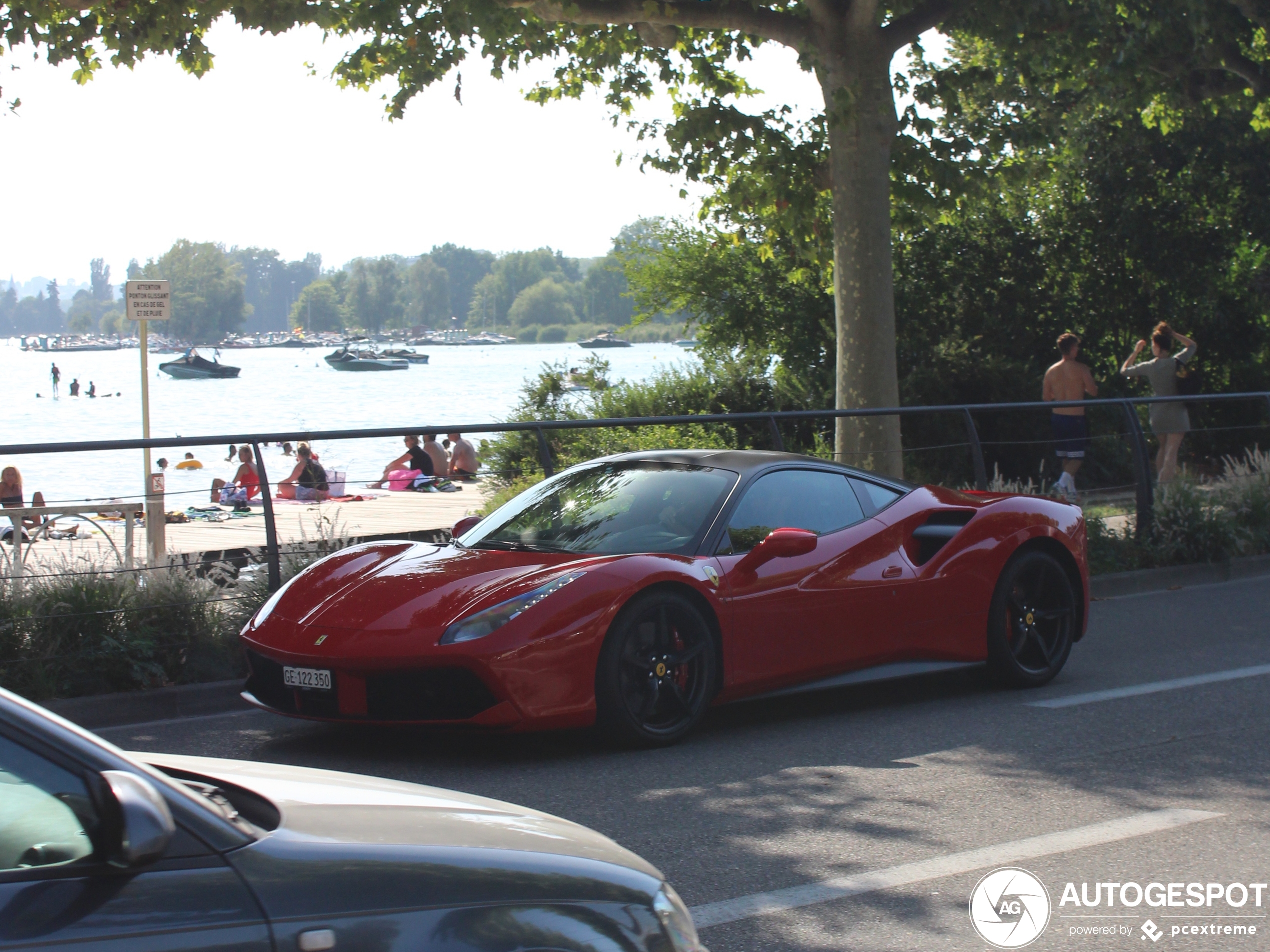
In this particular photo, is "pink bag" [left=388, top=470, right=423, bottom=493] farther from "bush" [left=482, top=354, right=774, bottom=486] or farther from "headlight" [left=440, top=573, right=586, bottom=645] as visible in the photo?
"headlight" [left=440, top=573, right=586, bottom=645]

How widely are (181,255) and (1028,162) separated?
110604 millimetres

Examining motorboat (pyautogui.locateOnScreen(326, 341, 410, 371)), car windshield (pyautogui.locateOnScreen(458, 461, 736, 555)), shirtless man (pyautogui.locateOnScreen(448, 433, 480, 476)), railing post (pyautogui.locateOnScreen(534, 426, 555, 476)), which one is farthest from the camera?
motorboat (pyautogui.locateOnScreen(326, 341, 410, 371))

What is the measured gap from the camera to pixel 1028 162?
16.2m

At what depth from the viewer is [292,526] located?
8.58m

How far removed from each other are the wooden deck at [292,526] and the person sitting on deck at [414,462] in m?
0.20

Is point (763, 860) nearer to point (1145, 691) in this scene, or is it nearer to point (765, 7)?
point (1145, 691)

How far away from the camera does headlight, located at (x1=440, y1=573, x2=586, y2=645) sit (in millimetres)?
5746

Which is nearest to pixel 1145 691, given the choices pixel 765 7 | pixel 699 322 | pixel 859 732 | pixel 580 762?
pixel 859 732

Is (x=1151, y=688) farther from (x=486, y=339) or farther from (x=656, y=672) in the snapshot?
(x=486, y=339)

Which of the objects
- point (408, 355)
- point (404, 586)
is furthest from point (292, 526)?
point (408, 355)

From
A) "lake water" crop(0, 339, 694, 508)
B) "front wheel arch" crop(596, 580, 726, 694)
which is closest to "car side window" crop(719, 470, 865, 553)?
"front wheel arch" crop(596, 580, 726, 694)

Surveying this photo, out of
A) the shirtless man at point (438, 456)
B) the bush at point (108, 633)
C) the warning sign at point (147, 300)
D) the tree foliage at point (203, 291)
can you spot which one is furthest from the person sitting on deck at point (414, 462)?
the tree foliage at point (203, 291)

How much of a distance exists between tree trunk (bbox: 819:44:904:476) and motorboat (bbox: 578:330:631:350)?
410ft

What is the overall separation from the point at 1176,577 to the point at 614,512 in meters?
6.95
